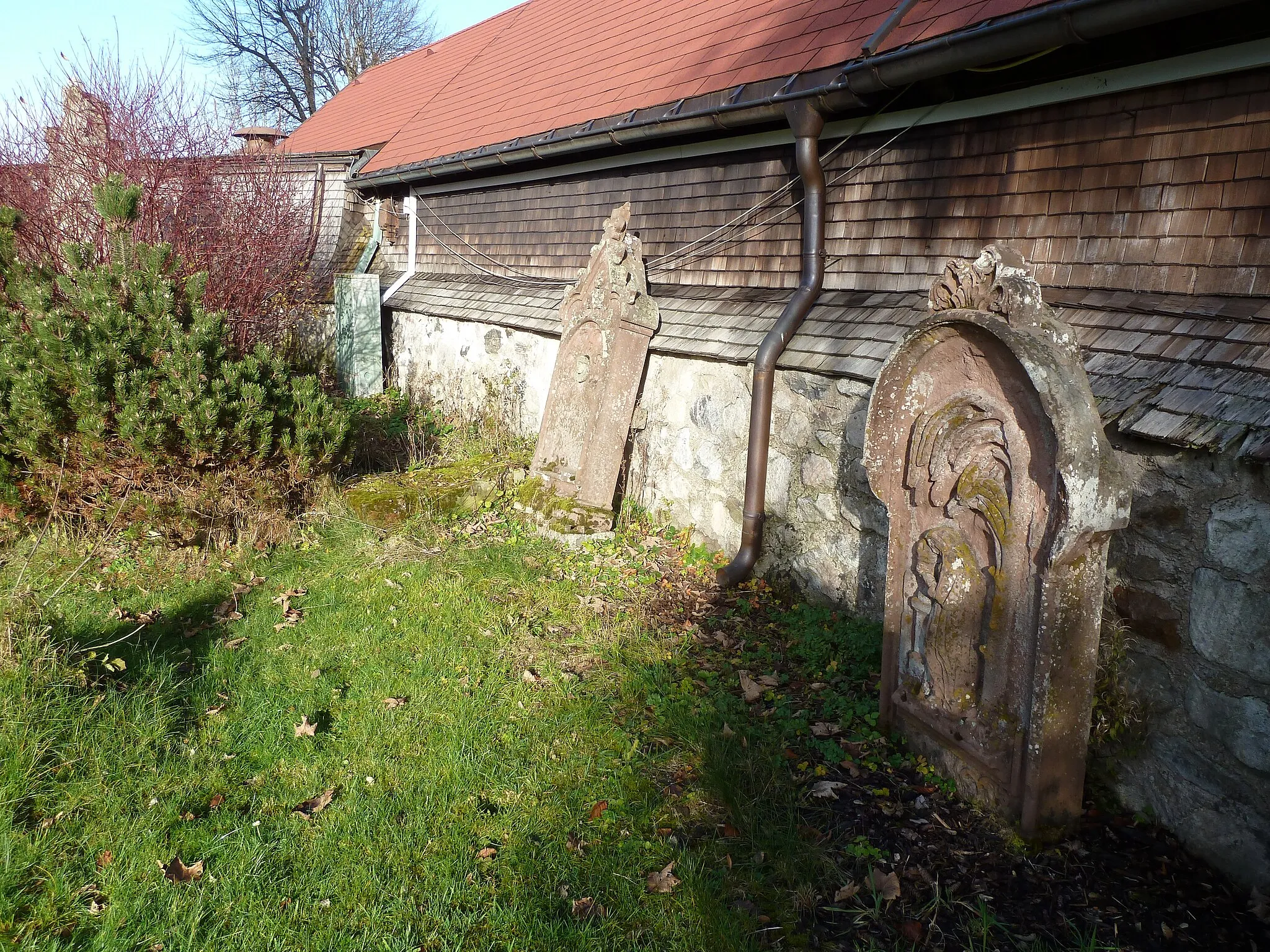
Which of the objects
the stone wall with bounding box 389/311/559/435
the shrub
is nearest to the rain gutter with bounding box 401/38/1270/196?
the stone wall with bounding box 389/311/559/435

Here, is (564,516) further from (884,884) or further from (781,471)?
(884,884)

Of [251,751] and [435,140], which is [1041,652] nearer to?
[251,751]

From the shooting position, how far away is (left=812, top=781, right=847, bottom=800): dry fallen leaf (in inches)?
134

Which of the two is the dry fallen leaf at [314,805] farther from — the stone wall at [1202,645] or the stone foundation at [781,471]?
the stone wall at [1202,645]

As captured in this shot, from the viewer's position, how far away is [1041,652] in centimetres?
285

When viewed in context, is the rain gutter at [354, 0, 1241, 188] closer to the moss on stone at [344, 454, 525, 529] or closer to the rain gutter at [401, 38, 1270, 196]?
the rain gutter at [401, 38, 1270, 196]

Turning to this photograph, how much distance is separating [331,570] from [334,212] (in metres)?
10.0

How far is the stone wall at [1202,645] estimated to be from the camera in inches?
110

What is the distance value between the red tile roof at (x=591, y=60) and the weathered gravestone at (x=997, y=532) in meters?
2.03

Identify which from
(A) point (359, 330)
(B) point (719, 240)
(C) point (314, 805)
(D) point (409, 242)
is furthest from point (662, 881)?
(D) point (409, 242)

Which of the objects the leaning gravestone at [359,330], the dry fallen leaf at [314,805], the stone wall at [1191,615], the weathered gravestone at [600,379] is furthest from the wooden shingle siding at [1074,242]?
the leaning gravestone at [359,330]

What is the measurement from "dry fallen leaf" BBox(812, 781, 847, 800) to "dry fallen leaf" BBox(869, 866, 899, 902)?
0.43 meters

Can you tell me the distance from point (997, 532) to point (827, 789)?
4.31ft

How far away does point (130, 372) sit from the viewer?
571 cm
